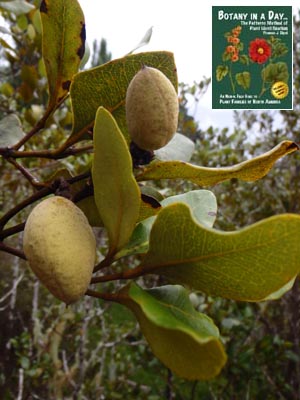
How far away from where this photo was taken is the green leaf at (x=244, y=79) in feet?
5.87

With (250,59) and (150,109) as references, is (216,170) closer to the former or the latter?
(150,109)

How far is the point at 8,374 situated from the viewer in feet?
9.95

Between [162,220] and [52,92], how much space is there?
0.83ft

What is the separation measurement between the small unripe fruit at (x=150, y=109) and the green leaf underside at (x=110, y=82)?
5 centimetres

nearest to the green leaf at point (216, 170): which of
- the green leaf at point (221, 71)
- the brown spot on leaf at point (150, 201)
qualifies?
the brown spot on leaf at point (150, 201)

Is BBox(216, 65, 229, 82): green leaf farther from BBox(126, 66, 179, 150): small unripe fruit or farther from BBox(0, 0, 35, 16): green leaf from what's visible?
BBox(126, 66, 179, 150): small unripe fruit

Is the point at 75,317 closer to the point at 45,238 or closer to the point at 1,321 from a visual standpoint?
the point at 1,321

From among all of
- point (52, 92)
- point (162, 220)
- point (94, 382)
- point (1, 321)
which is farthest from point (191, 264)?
point (1, 321)

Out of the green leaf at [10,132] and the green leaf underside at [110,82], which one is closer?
the green leaf underside at [110,82]

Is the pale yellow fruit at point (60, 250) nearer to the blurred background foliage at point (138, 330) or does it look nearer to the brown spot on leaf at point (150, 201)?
the brown spot on leaf at point (150, 201)

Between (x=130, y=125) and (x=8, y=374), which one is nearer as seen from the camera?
(x=130, y=125)

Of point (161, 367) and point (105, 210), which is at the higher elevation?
point (105, 210)

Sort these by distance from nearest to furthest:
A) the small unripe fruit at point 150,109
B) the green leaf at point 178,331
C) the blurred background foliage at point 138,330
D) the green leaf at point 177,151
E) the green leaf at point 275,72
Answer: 1. the green leaf at point 178,331
2. the small unripe fruit at point 150,109
3. the green leaf at point 177,151
4. the green leaf at point 275,72
5. the blurred background foliage at point 138,330

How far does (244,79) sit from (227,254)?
154 centimetres
